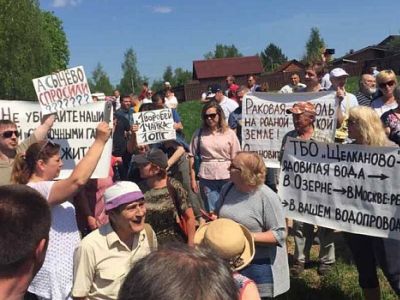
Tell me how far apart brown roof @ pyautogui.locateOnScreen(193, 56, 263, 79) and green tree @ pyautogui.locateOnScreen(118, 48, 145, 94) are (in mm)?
37279

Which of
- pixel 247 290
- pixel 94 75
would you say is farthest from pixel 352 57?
pixel 247 290

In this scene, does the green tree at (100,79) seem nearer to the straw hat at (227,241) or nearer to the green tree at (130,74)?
the green tree at (130,74)

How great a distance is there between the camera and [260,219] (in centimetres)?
404

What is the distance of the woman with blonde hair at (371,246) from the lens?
433cm

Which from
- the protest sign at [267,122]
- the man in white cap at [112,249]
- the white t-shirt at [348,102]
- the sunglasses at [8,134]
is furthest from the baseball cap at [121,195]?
the white t-shirt at [348,102]

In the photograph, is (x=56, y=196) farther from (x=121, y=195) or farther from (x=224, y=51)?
(x=224, y=51)

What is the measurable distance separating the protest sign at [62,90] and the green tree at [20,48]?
32883 millimetres

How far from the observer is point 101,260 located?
10.8ft

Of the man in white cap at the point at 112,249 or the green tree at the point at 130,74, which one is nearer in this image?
the man in white cap at the point at 112,249

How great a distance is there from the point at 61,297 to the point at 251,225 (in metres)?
1.36

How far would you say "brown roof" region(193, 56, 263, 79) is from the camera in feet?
280

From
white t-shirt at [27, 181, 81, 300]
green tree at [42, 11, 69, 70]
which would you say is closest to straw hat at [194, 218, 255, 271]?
white t-shirt at [27, 181, 81, 300]

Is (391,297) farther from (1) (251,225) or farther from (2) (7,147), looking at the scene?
(2) (7,147)

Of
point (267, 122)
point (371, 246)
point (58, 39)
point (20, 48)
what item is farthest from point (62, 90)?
point (58, 39)
